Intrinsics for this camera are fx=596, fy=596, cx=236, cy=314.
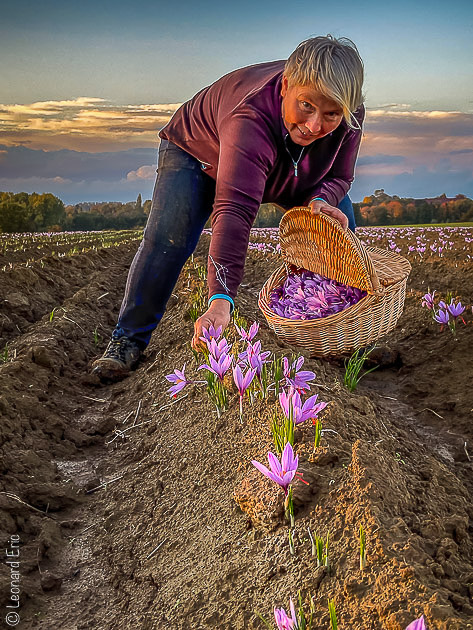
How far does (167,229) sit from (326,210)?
1.02 meters

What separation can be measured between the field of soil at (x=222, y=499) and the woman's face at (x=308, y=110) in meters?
1.19

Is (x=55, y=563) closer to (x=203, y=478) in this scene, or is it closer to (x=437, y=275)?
(x=203, y=478)

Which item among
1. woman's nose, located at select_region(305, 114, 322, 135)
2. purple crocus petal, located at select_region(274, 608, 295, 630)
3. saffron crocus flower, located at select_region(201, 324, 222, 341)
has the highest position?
woman's nose, located at select_region(305, 114, 322, 135)

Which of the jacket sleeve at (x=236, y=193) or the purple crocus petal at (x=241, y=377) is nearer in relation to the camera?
the purple crocus petal at (x=241, y=377)

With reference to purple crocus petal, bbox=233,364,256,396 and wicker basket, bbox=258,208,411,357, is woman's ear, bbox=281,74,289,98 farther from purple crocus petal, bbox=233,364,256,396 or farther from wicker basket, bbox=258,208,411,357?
purple crocus petal, bbox=233,364,256,396

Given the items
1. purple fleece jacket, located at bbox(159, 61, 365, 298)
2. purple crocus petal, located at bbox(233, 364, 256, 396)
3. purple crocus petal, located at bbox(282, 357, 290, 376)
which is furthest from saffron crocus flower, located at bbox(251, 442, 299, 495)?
purple fleece jacket, located at bbox(159, 61, 365, 298)

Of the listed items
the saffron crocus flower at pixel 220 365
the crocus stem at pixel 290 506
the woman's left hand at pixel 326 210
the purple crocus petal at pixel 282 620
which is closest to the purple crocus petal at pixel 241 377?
the saffron crocus flower at pixel 220 365

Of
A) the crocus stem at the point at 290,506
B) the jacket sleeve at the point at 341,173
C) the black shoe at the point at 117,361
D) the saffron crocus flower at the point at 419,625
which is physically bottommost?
the black shoe at the point at 117,361

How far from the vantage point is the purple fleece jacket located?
2.69 m

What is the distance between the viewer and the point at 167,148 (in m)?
3.83

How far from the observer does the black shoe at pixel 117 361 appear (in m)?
4.18

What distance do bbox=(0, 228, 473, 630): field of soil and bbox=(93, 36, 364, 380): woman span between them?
456 millimetres

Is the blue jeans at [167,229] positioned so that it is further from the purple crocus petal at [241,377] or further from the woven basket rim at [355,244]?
the purple crocus petal at [241,377]

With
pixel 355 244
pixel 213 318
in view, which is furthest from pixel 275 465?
pixel 355 244
